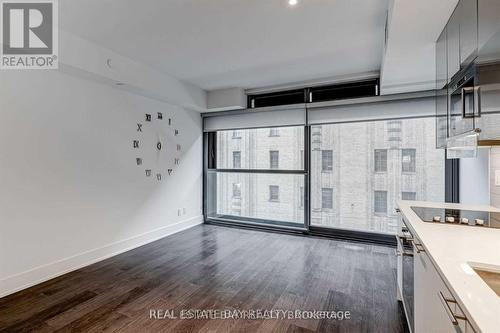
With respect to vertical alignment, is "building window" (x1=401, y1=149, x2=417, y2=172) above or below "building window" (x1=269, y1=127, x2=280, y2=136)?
below

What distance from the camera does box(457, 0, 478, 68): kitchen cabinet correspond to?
150 cm

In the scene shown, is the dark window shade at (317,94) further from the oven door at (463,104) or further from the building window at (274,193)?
the oven door at (463,104)

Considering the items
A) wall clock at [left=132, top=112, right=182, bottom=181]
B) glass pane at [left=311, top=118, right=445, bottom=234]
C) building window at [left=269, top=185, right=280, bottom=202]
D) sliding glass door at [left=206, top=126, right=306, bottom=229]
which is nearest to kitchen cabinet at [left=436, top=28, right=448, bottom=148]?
glass pane at [left=311, top=118, right=445, bottom=234]

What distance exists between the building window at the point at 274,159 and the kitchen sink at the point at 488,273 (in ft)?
12.5

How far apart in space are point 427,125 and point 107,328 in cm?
466

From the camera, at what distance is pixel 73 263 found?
3.06 m

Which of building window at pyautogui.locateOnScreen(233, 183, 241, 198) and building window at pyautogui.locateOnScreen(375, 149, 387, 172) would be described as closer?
building window at pyautogui.locateOnScreen(375, 149, 387, 172)

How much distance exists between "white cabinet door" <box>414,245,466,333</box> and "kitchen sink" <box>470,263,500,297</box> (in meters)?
0.15

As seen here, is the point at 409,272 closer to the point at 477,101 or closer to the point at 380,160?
the point at 477,101

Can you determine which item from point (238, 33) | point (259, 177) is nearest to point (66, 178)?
point (238, 33)

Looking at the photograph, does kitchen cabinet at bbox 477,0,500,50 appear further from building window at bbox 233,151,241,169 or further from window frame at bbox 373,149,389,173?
building window at bbox 233,151,241,169

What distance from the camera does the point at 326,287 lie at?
2.64 meters

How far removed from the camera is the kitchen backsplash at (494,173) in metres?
2.18

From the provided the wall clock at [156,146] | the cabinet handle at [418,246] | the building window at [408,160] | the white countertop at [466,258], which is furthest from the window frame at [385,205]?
the wall clock at [156,146]
